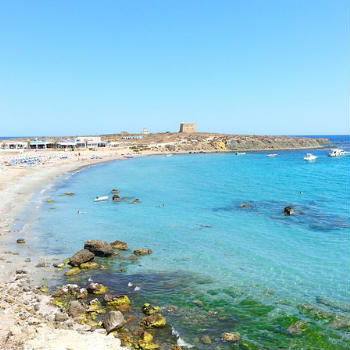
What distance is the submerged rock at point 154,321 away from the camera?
13609 millimetres

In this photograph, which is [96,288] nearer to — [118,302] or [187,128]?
[118,302]

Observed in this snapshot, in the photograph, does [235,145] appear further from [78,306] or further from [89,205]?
[78,306]

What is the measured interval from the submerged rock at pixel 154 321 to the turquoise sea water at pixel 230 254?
1.98 ft

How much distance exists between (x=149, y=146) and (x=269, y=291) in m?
130

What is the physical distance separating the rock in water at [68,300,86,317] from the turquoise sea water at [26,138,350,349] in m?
2.85

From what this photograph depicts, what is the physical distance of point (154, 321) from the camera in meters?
13.7

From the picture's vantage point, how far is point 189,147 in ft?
481

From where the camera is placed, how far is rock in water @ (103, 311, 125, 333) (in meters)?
13.1

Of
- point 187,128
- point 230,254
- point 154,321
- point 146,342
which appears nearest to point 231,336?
point 154,321

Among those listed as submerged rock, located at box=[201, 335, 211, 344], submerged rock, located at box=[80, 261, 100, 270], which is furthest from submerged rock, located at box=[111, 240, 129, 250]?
submerged rock, located at box=[201, 335, 211, 344]

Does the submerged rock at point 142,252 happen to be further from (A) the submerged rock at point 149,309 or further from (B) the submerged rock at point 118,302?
(A) the submerged rock at point 149,309

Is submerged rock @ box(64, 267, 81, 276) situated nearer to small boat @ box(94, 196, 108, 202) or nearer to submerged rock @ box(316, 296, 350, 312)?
submerged rock @ box(316, 296, 350, 312)

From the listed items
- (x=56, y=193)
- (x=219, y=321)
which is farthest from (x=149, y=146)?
(x=219, y=321)

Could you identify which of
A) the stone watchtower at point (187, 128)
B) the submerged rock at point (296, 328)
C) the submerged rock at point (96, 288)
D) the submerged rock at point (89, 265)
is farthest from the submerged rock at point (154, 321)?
the stone watchtower at point (187, 128)
